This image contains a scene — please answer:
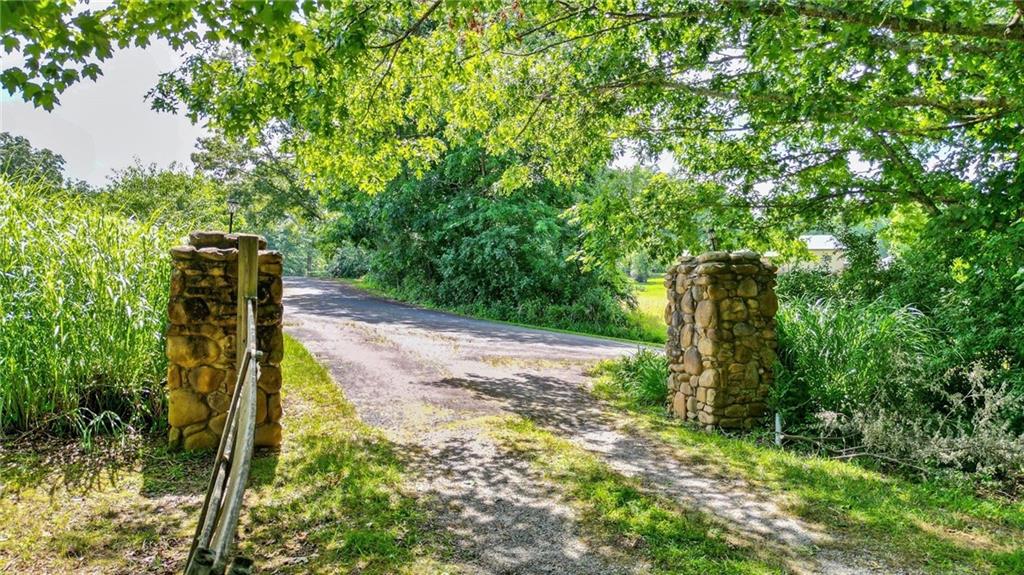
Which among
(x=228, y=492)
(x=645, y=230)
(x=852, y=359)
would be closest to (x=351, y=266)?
(x=645, y=230)

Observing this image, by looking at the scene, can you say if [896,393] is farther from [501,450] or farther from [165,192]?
[165,192]

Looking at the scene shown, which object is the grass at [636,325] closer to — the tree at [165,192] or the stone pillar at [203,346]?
the tree at [165,192]

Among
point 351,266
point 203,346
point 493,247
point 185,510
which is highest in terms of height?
point 493,247

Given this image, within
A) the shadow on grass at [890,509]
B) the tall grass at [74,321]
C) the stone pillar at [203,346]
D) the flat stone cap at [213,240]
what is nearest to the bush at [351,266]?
the tall grass at [74,321]

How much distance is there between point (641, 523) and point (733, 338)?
2.64 metres

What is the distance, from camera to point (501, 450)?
15.0 feet

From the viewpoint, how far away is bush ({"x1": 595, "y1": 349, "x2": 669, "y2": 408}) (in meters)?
6.54

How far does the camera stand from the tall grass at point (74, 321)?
4.06 meters

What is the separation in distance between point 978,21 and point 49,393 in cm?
733

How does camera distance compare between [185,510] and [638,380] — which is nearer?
[185,510]

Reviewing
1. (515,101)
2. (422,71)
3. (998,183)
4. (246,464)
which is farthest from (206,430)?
(998,183)

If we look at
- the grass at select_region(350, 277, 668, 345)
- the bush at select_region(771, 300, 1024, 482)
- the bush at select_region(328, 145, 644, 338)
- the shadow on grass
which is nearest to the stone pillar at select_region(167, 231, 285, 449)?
the shadow on grass

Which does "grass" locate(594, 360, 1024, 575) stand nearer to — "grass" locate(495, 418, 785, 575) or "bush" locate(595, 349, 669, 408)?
"grass" locate(495, 418, 785, 575)

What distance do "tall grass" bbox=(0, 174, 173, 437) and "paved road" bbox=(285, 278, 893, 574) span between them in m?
1.92
